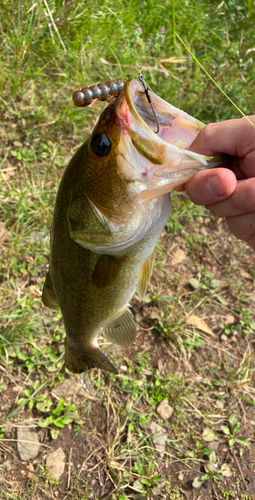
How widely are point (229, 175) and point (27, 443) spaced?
86.0 inches

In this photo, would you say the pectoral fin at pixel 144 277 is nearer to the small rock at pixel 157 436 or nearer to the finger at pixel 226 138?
the finger at pixel 226 138

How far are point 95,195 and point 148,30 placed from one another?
3.66 m

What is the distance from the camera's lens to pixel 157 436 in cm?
274

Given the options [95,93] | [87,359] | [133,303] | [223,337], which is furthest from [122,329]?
[223,337]

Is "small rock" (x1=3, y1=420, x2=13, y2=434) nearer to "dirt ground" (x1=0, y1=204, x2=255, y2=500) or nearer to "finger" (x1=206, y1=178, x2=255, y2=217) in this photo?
"dirt ground" (x1=0, y1=204, x2=255, y2=500)

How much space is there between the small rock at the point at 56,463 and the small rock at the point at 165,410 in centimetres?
79

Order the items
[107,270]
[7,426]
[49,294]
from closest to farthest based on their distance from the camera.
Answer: [107,270], [49,294], [7,426]

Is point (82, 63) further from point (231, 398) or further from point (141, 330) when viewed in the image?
point (231, 398)

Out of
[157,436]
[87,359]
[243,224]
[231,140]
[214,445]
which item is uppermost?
[231,140]

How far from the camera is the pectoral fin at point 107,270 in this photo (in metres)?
1.65

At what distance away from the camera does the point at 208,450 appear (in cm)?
278

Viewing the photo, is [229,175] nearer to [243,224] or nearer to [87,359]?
A: [243,224]

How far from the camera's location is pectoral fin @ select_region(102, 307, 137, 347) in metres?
2.11

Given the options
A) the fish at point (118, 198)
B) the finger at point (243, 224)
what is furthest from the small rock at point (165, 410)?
the finger at point (243, 224)
